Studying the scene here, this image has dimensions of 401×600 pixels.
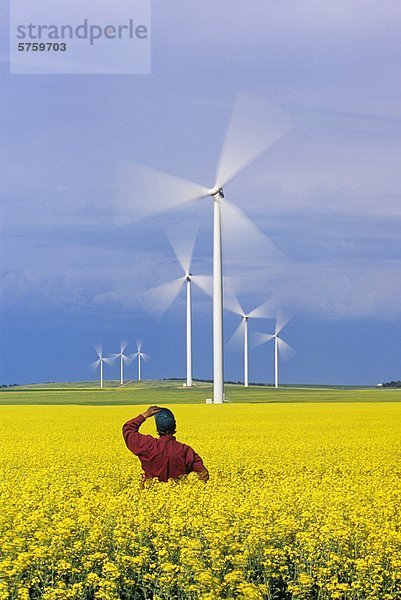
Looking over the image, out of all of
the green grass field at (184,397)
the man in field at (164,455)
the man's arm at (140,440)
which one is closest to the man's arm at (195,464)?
the man in field at (164,455)

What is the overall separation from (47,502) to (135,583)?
10.2ft

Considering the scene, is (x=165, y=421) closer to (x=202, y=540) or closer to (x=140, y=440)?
(x=140, y=440)

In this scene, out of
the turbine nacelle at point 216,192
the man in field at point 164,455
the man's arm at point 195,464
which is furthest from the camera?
the turbine nacelle at point 216,192

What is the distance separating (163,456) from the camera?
42.3 ft

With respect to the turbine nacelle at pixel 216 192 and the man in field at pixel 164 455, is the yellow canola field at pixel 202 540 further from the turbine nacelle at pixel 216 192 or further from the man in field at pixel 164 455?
the turbine nacelle at pixel 216 192

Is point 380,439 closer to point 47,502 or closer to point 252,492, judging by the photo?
point 252,492

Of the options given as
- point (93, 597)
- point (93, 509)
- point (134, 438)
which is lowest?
point (93, 597)

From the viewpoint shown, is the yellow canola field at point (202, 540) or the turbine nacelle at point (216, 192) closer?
the yellow canola field at point (202, 540)

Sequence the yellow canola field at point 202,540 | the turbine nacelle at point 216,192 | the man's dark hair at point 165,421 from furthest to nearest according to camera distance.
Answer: the turbine nacelle at point 216,192 → the man's dark hair at point 165,421 → the yellow canola field at point 202,540

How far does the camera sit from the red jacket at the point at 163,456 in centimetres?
1282

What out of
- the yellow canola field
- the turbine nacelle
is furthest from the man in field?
the turbine nacelle

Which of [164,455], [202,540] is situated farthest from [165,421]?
[202,540]

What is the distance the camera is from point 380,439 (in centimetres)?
2969

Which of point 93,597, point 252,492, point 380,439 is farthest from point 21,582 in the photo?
point 380,439
